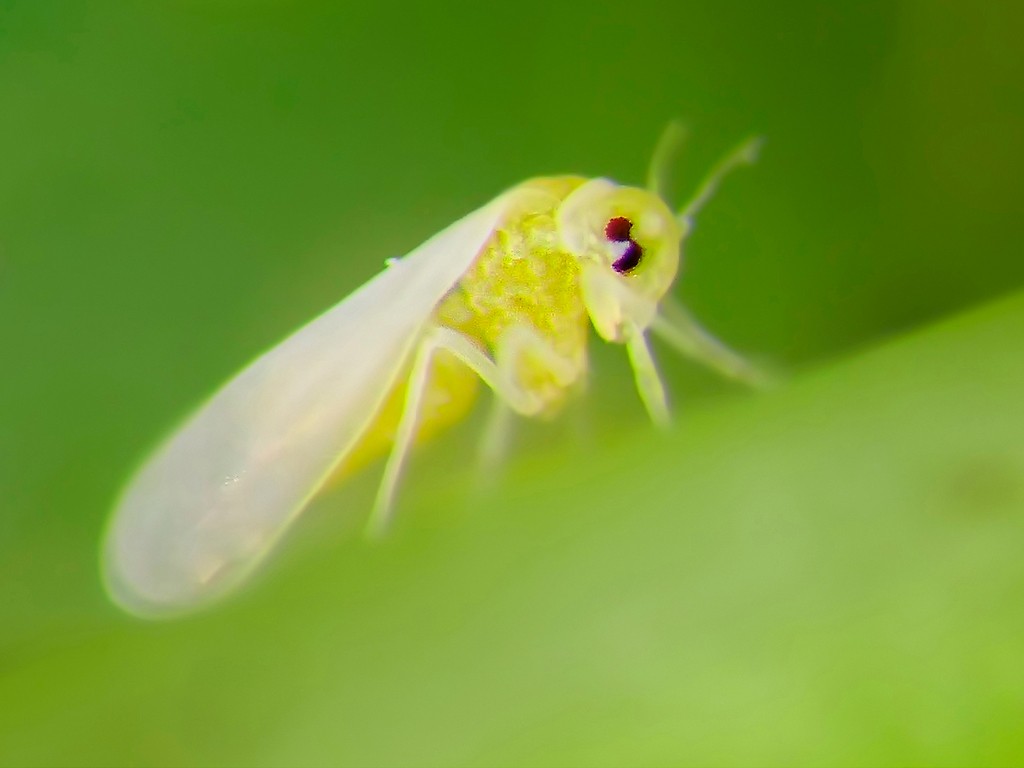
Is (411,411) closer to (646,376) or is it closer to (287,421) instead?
(287,421)

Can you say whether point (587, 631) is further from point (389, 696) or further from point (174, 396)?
point (174, 396)

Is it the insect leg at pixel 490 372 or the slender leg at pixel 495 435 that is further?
the insect leg at pixel 490 372

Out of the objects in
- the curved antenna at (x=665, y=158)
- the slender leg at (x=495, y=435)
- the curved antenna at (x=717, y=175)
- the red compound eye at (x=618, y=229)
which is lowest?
the slender leg at (x=495, y=435)

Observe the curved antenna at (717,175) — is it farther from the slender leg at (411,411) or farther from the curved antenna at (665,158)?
the slender leg at (411,411)

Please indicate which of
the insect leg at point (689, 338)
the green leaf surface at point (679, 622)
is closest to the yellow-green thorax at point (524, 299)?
the insect leg at point (689, 338)

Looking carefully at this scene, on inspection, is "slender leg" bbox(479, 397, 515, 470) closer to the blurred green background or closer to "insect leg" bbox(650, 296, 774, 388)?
the blurred green background

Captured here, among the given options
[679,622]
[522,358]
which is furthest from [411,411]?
[679,622]

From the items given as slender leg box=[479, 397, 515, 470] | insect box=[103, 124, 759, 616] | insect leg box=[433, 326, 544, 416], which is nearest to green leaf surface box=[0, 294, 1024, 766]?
slender leg box=[479, 397, 515, 470]
